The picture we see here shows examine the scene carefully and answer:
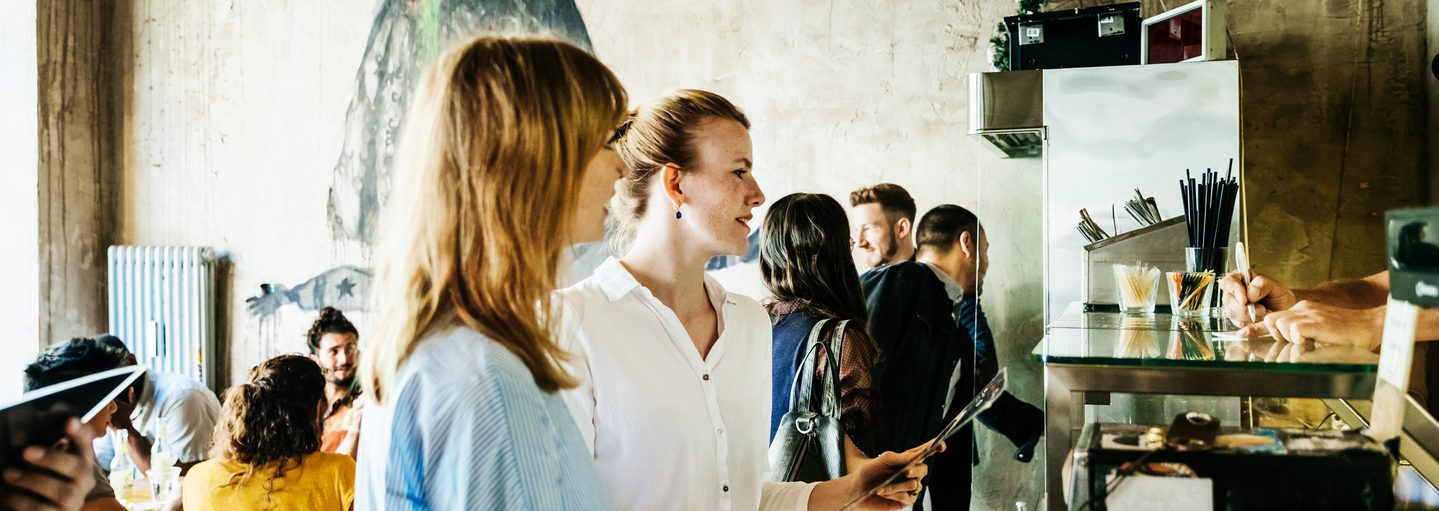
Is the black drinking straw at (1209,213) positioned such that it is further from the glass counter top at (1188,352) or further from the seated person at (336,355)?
the seated person at (336,355)

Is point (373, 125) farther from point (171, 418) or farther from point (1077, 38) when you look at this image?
point (1077, 38)

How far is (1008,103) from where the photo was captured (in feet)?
10.3

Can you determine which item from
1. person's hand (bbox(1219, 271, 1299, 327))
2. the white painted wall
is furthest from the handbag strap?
the white painted wall

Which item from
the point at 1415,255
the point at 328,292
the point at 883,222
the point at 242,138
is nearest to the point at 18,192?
the point at 242,138

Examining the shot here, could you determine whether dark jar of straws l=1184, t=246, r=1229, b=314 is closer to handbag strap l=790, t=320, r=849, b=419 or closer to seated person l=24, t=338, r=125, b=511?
handbag strap l=790, t=320, r=849, b=419

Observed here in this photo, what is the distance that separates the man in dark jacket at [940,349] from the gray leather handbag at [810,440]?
0.95 metres

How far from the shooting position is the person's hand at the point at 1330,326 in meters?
1.16

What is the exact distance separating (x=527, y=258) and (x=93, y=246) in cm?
536

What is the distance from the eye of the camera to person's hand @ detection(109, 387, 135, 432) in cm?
364

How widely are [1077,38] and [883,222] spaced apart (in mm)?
1294

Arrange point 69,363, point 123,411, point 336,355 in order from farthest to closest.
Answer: point 336,355 < point 123,411 < point 69,363

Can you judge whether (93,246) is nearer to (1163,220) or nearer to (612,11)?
(612,11)

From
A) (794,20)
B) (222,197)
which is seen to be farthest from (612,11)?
(222,197)

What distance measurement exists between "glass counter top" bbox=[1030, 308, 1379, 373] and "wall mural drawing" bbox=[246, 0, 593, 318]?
157 inches
